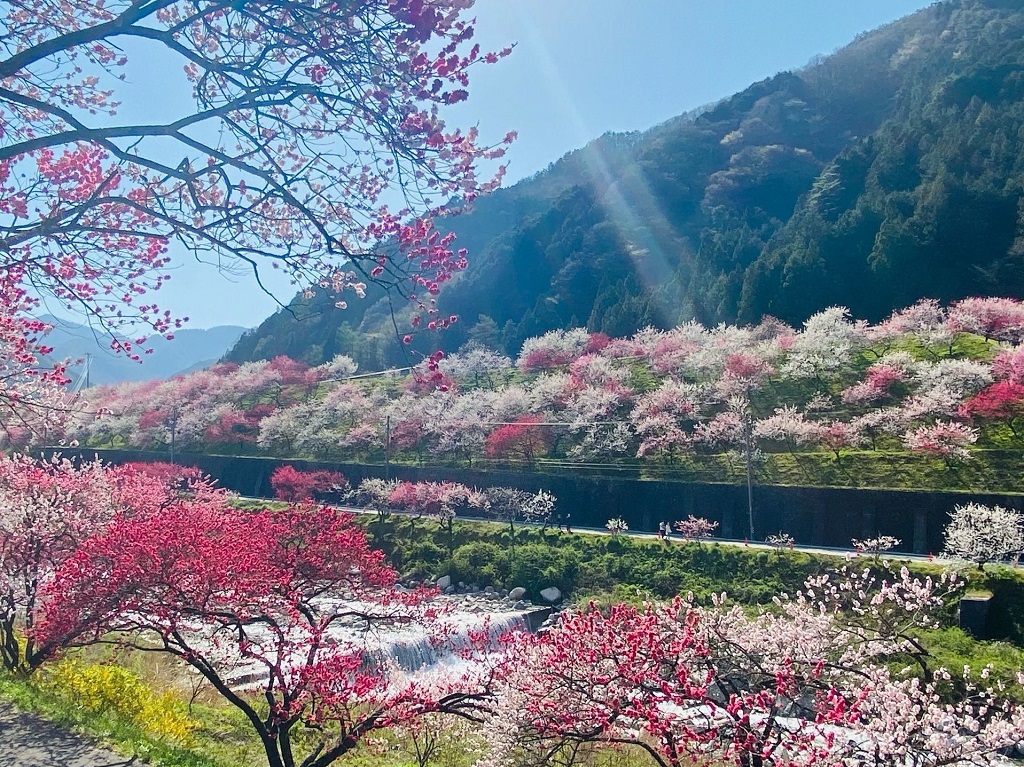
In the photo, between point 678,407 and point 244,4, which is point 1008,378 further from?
point 244,4

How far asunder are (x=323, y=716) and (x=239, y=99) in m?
6.05

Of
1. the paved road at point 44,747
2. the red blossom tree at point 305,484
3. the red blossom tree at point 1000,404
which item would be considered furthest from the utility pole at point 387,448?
the paved road at point 44,747

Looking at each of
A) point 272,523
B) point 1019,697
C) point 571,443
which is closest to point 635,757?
point 272,523

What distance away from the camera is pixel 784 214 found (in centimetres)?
6706

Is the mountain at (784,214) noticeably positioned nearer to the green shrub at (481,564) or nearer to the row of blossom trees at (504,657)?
the green shrub at (481,564)

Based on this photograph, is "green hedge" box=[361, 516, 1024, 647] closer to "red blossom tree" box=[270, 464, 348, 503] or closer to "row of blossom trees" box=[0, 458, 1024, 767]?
"red blossom tree" box=[270, 464, 348, 503]

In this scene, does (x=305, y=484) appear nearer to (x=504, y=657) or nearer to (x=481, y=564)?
(x=481, y=564)

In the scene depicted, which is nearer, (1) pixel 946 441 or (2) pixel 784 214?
(1) pixel 946 441

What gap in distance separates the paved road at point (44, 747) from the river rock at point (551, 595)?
52.1 feet

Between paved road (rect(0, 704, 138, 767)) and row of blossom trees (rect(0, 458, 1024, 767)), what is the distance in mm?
1010

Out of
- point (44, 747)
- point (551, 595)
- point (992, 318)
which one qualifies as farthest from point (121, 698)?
point (992, 318)

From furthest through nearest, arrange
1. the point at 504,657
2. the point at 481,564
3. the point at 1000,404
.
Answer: the point at 1000,404 → the point at 481,564 → the point at 504,657

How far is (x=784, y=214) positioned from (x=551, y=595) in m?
58.3

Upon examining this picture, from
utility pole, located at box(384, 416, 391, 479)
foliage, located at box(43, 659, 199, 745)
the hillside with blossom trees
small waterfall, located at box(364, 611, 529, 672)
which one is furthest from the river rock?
utility pole, located at box(384, 416, 391, 479)
